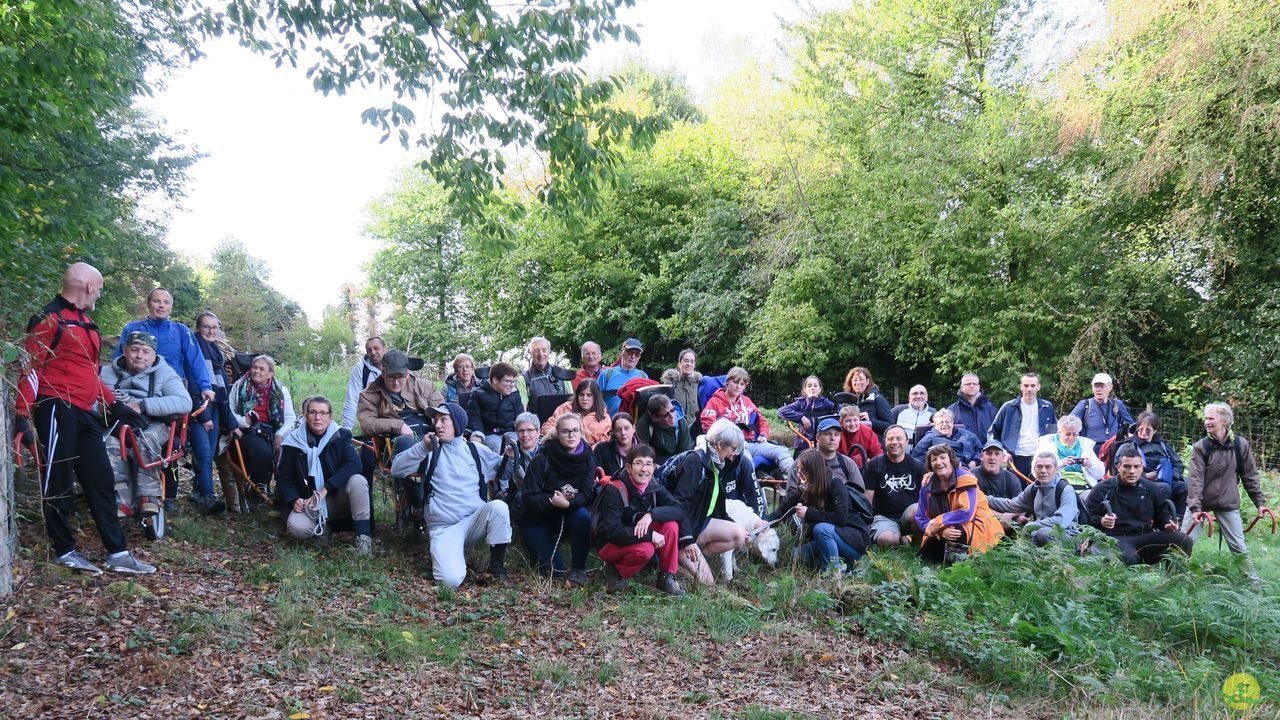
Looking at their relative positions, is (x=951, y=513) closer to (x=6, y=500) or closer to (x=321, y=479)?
(x=321, y=479)

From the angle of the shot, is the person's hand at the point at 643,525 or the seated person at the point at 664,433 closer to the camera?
the person's hand at the point at 643,525

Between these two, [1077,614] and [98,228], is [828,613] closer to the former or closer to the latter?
[1077,614]

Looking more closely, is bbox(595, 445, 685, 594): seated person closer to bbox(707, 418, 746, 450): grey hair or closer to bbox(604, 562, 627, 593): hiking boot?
bbox(604, 562, 627, 593): hiking boot

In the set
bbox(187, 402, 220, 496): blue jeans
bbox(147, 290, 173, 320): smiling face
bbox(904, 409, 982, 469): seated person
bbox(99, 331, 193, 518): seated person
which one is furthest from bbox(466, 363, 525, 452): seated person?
bbox(904, 409, 982, 469): seated person

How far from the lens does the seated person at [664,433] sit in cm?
687

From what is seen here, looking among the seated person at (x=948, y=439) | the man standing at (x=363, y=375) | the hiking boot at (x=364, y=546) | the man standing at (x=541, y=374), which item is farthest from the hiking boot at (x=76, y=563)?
the seated person at (x=948, y=439)

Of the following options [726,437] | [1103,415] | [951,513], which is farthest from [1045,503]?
[726,437]

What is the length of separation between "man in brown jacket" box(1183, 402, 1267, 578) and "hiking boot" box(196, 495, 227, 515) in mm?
8187

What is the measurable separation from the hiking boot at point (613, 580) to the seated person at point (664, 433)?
1.26 metres

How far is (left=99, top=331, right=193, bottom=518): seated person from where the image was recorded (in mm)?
5492

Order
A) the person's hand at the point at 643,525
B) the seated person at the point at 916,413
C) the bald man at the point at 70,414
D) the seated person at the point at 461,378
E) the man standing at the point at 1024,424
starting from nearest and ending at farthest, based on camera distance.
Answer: the bald man at the point at 70,414
the person's hand at the point at 643,525
the seated person at the point at 461,378
the man standing at the point at 1024,424
the seated person at the point at 916,413

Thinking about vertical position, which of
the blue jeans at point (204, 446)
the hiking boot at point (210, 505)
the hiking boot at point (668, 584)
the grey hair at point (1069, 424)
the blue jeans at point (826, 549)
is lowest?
the hiking boot at point (668, 584)

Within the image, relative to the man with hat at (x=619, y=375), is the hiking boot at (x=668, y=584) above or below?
below

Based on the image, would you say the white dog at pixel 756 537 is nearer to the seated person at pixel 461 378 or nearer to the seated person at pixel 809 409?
the seated person at pixel 809 409
